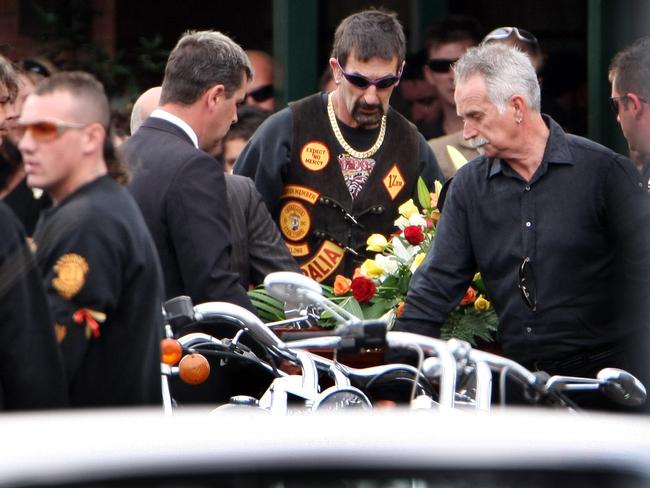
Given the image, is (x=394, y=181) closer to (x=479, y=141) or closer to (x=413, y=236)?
(x=413, y=236)

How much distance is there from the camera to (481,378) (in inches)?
149

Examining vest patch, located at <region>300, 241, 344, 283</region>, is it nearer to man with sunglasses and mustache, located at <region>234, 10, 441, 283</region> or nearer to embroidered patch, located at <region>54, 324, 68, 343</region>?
man with sunglasses and mustache, located at <region>234, 10, 441, 283</region>

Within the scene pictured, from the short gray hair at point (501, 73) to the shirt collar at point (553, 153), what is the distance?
10 cm

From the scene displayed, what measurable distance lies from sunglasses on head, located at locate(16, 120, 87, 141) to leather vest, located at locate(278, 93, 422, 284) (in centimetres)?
240

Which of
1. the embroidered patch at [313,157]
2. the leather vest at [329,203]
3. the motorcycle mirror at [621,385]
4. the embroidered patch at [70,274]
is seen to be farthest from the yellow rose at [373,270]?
the embroidered patch at [70,274]

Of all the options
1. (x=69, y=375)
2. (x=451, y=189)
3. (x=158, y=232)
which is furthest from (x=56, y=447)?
(x=451, y=189)

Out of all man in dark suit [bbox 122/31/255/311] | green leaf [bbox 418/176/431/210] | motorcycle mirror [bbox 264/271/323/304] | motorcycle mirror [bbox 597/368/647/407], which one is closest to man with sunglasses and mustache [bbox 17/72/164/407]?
motorcycle mirror [bbox 264/271/323/304]

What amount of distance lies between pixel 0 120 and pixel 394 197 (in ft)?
5.25

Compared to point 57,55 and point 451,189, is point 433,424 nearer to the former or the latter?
point 451,189

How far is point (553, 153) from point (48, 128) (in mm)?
1786

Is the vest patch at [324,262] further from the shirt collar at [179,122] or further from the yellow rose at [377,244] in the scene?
the shirt collar at [179,122]

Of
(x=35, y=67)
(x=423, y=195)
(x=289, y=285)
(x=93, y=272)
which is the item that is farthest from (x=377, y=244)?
(x=35, y=67)

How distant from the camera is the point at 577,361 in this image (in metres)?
4.92

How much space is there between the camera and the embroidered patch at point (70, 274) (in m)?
3.69
